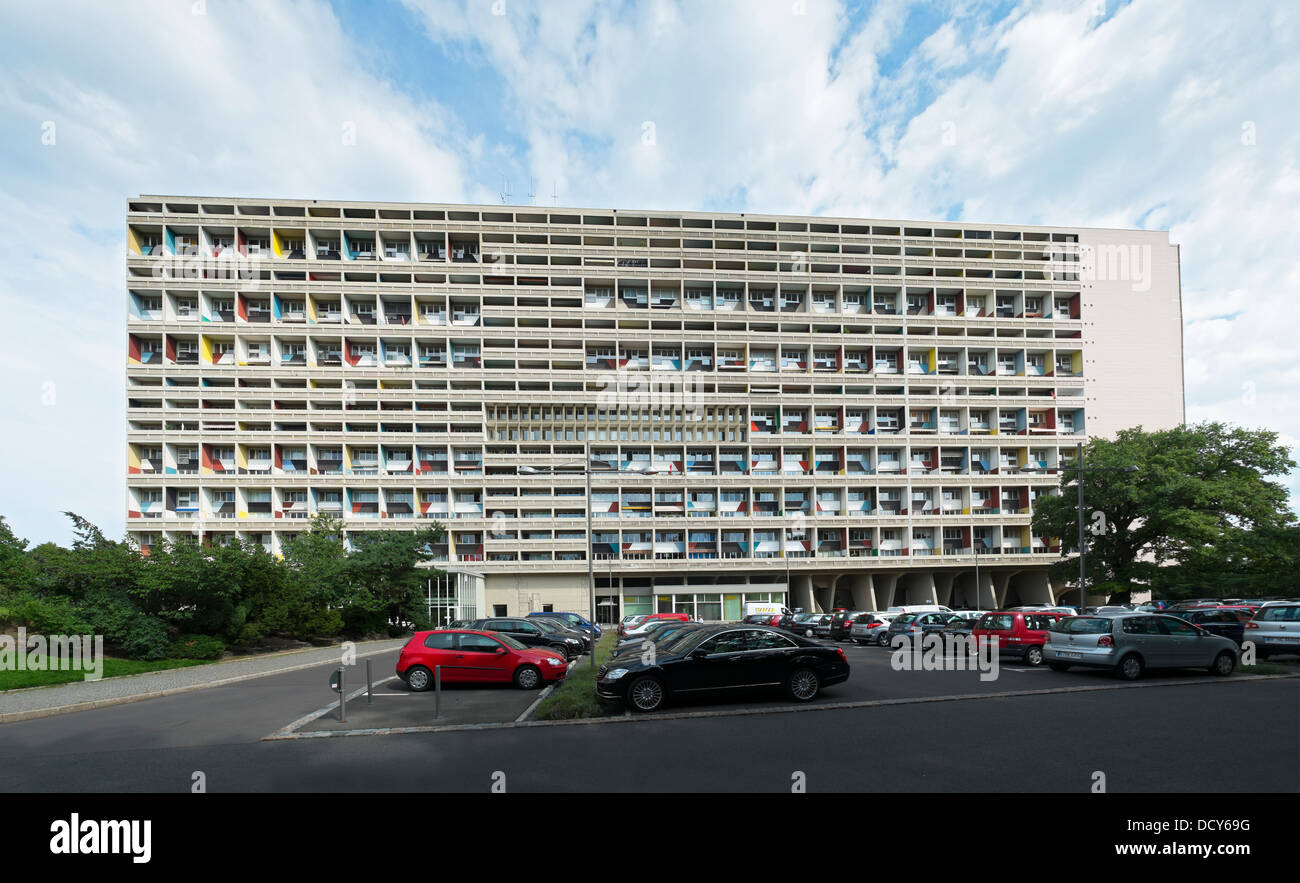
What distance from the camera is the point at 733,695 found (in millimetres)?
13156

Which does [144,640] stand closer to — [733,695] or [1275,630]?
[733,695]

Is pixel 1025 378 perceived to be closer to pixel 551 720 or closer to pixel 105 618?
pixel 551 720

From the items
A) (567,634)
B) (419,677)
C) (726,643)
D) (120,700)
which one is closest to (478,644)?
(419,677)

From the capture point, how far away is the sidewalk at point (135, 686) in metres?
13.9

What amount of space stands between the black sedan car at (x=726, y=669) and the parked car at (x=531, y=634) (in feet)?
26.6

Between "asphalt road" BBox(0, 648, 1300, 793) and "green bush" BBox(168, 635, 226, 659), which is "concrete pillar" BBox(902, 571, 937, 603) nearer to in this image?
"asphalt road" BBox(0, 648, 1300, 793)

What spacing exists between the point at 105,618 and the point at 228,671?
477cm

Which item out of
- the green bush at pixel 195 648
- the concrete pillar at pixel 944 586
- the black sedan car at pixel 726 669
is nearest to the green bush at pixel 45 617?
the green bush at pixel 195 648

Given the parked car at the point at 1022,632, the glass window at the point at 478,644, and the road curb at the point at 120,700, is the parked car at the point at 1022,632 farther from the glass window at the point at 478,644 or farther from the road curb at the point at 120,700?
the road curb at the point at 120,700

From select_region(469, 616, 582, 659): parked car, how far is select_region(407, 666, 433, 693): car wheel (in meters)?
4.53

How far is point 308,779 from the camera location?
26.6ft

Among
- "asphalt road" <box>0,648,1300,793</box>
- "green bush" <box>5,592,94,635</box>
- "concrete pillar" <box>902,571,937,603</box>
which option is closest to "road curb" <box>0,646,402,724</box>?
"asphalt road" <box>0,648,1300,793</box>

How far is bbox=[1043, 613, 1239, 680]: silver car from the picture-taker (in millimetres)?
14805

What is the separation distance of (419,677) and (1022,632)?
595 inches
